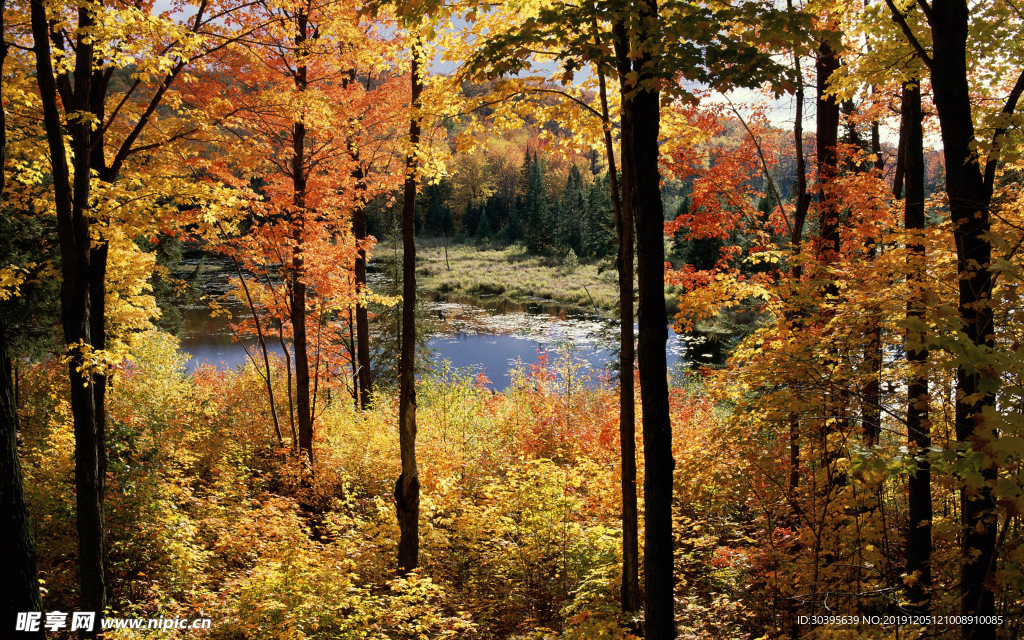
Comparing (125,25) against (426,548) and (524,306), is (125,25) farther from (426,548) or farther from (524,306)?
(524,306)

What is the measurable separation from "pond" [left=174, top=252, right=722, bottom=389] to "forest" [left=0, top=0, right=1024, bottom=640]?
1310 centimetres

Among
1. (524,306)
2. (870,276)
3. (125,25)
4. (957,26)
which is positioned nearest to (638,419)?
(870,276)

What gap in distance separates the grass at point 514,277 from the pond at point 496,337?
2838 mm

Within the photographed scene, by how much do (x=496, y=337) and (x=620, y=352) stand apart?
81.3ft

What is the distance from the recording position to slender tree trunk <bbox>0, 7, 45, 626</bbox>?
346 centimetres

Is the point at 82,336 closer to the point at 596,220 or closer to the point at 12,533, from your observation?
the point at 12,533

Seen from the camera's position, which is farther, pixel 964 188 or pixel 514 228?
pixel 514 228

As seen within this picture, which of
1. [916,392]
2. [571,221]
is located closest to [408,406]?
[916,392]

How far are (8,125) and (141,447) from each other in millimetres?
4158

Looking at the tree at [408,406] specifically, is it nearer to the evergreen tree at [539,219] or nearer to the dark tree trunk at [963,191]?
the dark tree trunk at [963,191]

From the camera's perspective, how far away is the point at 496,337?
102 ft

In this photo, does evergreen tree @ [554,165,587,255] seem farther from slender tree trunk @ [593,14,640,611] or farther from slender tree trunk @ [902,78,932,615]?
slender tree trunk @ [593,14,640,611]

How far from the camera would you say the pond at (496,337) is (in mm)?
24867

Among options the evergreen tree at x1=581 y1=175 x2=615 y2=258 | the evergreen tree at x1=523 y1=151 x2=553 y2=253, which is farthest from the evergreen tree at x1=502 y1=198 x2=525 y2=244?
the evergreen tree at x1=581 y1=175 x2=615 y2=258
